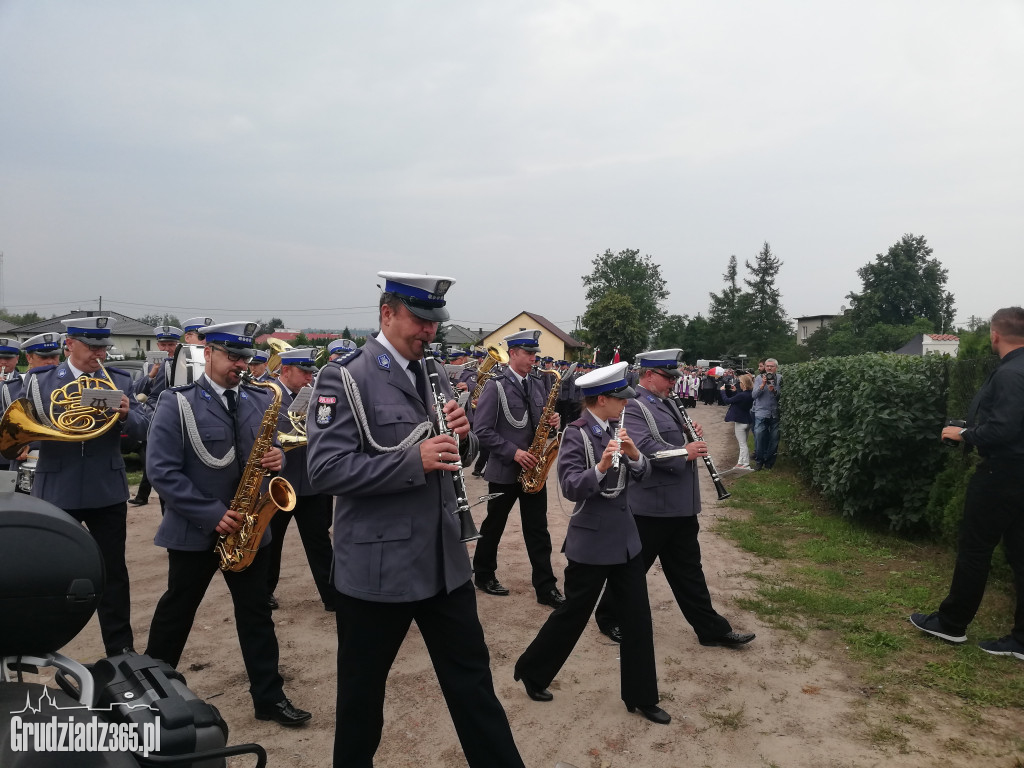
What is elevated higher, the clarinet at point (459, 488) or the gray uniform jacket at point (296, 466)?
the clarinet at point (459, 488)

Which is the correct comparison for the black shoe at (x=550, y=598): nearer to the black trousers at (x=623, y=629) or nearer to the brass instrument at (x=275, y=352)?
the black trousers at (x=623, y=629)

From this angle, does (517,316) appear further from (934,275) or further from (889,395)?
(889,395)

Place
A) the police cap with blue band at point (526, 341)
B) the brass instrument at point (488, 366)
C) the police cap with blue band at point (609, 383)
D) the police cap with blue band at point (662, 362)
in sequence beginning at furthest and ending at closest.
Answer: the brass instrument at point (488, 366), the police cap with blue band at point (526, 341), the police cap with blue band at point (662, 362), the police cap with blue band at point (609, 383)

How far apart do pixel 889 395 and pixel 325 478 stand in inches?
289

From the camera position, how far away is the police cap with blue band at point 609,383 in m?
4.65

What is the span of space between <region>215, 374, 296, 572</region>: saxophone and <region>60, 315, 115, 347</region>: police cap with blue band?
1.57 m

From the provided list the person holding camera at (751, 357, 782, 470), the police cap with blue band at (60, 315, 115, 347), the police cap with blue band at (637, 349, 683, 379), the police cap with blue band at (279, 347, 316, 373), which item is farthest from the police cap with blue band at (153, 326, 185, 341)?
the person holding camera at (751, 357, 782, 470)

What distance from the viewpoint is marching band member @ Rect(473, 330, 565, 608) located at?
674cm

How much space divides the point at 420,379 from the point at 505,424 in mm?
3772

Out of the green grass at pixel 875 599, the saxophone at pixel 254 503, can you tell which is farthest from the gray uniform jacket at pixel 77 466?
the green grass at pixel 875 599

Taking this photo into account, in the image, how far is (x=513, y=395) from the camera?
7.24 m

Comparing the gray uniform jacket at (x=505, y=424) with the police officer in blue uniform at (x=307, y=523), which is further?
the gray uniform jacket at (x=505, y=424)

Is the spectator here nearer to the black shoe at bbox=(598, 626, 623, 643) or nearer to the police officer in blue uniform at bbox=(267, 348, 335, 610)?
the black shoe at bbox=(598, 626, 623, 643)

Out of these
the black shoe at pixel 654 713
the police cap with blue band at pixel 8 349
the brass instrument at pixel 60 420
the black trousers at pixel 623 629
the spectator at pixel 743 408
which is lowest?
the black shoe at pixel 654 713
